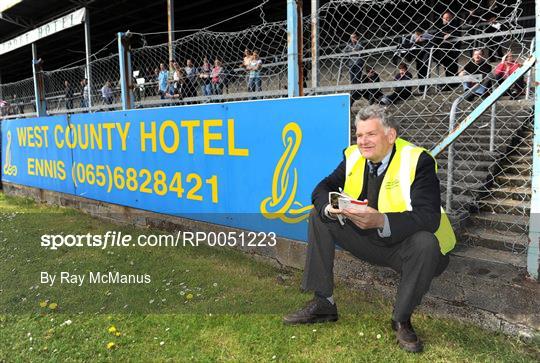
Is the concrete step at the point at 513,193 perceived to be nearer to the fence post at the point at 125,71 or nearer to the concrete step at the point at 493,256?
the concrete step at the point at 493,256

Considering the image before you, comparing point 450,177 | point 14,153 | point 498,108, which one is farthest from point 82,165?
point 498,108

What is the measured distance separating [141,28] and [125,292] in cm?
1303

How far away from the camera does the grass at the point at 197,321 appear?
236 centimetres

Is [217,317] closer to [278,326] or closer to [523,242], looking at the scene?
[278,326]

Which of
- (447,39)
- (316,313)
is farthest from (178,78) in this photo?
(316,313)

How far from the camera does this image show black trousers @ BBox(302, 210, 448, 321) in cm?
224

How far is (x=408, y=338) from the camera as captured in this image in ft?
7.61

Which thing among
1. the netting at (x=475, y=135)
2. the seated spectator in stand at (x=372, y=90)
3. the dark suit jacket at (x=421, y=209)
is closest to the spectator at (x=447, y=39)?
the netting at (x=475, y=135)

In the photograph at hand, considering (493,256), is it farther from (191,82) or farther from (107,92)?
(107,92)

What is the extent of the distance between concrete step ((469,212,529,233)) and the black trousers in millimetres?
972

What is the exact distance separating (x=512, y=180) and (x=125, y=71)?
14.2ft

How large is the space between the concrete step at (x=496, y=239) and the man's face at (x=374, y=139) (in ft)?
3.62

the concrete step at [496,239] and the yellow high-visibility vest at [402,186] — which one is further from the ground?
the yellow high-visibility vest at [402,186]

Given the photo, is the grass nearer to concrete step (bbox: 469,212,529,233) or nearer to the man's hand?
the man's hand
